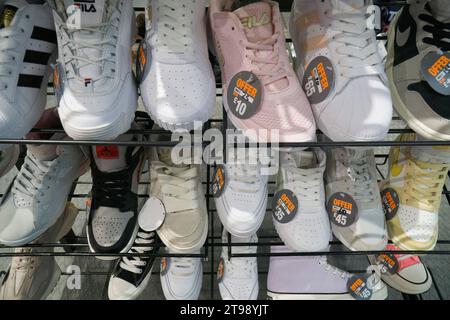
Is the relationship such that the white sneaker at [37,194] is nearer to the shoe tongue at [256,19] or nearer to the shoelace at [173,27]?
the shoelace at [173,27]

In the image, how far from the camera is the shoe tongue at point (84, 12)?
448 millimetres

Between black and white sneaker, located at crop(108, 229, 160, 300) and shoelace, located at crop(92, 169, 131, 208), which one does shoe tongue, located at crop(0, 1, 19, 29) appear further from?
black and white sneaker, located at crop(108, 229, 160, 300)

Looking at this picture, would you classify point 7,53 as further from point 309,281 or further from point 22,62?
point 309,281

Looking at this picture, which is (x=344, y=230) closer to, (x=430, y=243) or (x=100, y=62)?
(x=430, y=243)

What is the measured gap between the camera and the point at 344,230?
611 mm

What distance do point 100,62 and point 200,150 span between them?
232mm

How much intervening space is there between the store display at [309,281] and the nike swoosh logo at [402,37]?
1.74ft

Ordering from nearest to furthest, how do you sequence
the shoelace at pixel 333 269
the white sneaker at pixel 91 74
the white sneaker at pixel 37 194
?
the white sneaker at pixel 91 74 < the white sneaker at pixel 37 194 < the shoelace at pixel 333 269

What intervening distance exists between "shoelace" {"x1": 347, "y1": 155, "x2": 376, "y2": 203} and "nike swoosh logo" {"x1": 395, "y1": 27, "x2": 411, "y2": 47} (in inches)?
8.4

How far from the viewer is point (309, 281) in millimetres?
810

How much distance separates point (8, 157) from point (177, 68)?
0.46 meters

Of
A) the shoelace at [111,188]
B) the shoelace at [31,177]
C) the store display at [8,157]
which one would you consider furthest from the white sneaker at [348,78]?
the store display at [8,157]

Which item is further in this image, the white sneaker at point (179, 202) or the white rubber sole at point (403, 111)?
the white sneaker at point (179, 202)
